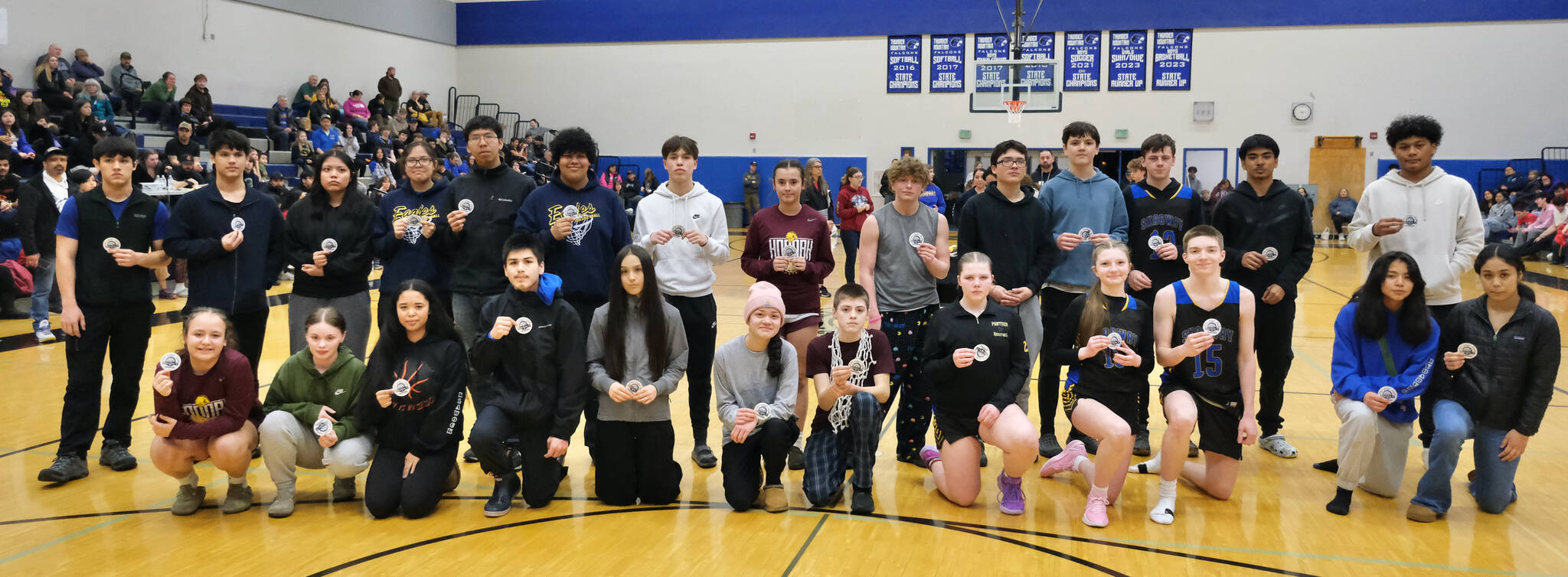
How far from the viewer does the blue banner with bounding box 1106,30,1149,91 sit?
69.9 ft

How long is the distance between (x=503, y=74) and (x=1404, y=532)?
23.6 m

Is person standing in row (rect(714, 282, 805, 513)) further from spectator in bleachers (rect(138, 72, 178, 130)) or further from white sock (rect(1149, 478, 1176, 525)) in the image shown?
spectator in bleachers (rect(138, 72, 178, 130))

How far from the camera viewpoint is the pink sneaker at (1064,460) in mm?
4559

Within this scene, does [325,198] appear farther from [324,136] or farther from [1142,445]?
[324,136]

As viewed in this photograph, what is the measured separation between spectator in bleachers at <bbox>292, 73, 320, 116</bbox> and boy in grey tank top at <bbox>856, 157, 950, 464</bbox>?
55.1 ft

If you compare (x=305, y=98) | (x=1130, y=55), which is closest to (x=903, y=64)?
(x=1130, y=55)

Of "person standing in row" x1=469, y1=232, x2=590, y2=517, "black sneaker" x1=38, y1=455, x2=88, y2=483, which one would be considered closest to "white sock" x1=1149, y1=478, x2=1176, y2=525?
"person standing in row" x1=469, y1=232, x2=590, y2=517

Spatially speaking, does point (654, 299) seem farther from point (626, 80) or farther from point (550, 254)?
point (626, 80)

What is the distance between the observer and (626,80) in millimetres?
24078

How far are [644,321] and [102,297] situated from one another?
8.50 feet

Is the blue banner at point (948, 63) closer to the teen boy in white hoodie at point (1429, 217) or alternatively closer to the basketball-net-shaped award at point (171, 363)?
the teen boy in white hoodie at point (1429, 217)

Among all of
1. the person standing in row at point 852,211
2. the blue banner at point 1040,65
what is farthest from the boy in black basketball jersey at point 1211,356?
the blue banner at point 1040,65

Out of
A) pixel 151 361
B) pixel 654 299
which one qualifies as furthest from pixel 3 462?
pixel 654 299

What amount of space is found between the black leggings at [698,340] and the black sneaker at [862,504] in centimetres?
106
